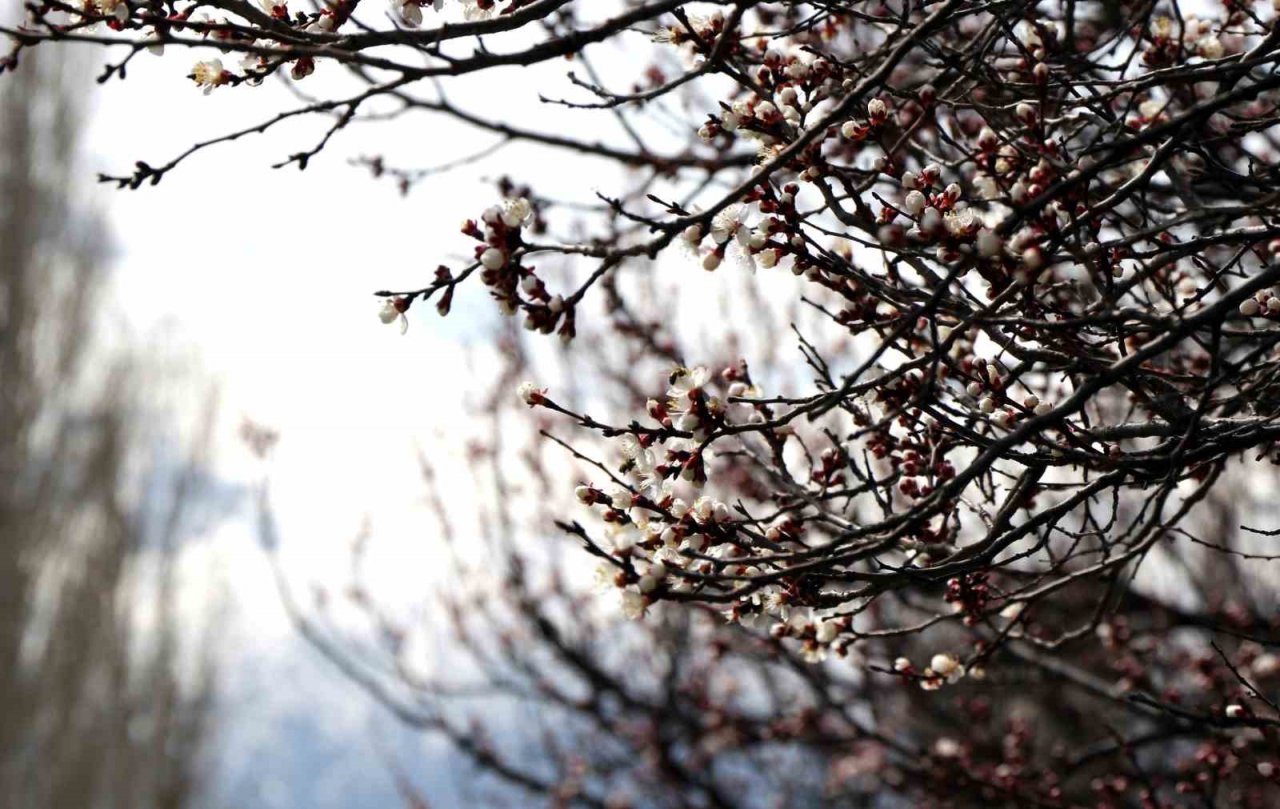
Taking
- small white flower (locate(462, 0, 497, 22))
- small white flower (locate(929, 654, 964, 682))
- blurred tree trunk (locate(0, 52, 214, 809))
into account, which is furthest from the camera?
blurred tree trunk (locate(0, 52, 214, 809))

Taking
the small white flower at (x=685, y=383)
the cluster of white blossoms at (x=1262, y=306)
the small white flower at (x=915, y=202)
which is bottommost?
the small white flower at (x=685, y=383)

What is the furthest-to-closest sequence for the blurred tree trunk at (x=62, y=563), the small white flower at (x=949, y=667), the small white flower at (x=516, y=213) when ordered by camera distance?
the blurred tree trunk at (x=62, y=563), the small white flower at (x=949, y=667), the small white flower at (x=516, y=213)

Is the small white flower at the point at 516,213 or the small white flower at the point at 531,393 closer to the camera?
the small white flower at the point at 516,213

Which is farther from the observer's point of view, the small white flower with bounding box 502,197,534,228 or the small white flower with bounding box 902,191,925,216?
the small white flower with bounding box 902,191,925,216

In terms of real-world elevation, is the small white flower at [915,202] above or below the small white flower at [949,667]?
above

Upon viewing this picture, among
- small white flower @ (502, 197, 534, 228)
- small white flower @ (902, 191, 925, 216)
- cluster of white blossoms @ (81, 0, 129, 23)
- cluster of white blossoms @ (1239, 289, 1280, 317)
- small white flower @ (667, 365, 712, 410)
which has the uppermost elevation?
cluster of white blossoms @ (81, 0, 129, 23)

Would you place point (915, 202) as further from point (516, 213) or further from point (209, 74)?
point (209, 74)

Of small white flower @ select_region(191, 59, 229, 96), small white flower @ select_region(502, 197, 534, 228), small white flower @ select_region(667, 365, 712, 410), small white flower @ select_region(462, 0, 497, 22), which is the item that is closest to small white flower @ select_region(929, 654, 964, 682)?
small white flower @ select_region(667, 365, 712, 410)

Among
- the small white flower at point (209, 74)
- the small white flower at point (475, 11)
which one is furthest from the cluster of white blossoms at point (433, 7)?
the small white flower at point (209, 74)

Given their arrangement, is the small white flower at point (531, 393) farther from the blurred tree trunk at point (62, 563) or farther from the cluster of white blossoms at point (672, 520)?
the blurred tree trunk at point (62, 563)

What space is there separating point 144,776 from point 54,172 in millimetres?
7548

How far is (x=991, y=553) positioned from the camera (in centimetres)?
188

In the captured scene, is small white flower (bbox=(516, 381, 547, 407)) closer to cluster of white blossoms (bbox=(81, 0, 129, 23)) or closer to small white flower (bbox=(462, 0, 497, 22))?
small white flower (bbox=(462, 0, 497, 22))

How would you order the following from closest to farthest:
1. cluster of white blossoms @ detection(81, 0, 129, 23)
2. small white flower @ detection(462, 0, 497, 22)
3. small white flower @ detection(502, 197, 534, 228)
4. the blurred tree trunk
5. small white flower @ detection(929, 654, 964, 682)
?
small white flower @ detection(502, 197, 534, 228) → cluster of white blossoms @ detection(81, 0, 129, 23) → small white flower @ detection(462, 0, 497, 22) → small white flower @ detection(929, 654, 964, 682) → the blurred tree trunk
